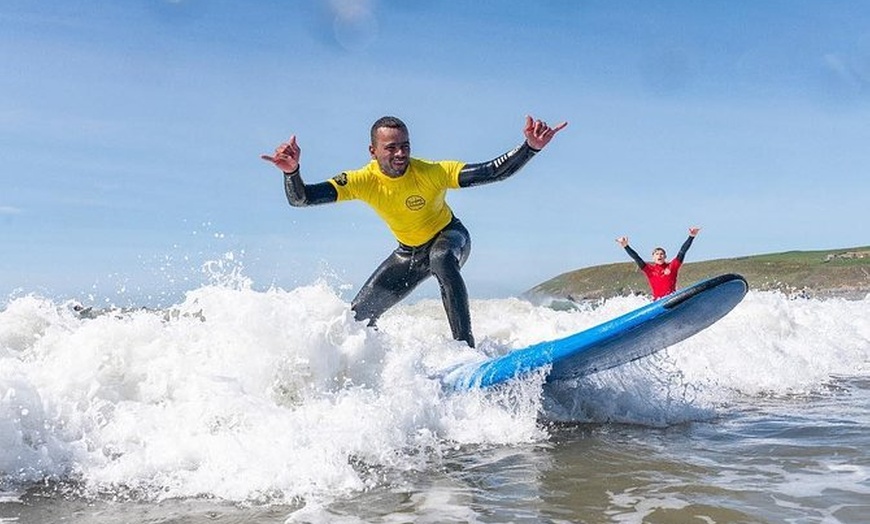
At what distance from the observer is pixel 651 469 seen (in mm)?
4762

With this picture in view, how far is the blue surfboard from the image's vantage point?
592cm

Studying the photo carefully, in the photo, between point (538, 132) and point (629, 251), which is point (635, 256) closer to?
point (629, 251)

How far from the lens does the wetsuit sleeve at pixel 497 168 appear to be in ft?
20.7

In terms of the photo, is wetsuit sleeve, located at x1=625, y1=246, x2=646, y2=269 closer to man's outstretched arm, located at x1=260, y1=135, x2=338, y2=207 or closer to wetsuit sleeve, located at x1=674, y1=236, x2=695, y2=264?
wetsuit sleeve, located at x1=674, y1=236, x2=695, y2=264

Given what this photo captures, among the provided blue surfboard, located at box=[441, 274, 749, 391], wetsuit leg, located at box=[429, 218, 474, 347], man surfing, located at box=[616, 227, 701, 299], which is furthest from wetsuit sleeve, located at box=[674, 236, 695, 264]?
wetsuit leg, located at box=[429, 218, 474, 347]

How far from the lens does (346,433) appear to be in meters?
5.04

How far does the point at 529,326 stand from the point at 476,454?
8859 millimetres

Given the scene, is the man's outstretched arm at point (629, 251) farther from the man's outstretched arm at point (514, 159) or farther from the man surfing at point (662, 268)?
the man's outstretched arm at point (514, 159)

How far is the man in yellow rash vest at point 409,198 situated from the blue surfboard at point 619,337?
0.80 meters

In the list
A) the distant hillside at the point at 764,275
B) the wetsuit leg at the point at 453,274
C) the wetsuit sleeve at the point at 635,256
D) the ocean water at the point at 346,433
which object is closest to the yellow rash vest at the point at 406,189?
the wetsuit leg at the point at 453,274

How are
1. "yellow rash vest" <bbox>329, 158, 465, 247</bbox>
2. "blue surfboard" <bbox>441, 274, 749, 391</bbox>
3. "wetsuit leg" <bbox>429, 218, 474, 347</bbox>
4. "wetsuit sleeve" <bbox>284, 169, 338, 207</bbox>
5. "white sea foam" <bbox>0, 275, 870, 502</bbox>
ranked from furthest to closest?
"wetsuit leg" <bbox>429, 218, 474, 347</bbox>, "yellow rash vest" <bbox>329, 158, 465, 247</bbox>, "wetsuit sleeve" <bbox>284, 169, 338, 207</bbox>, "blue surfboard" <bbox>441, 274, 749, 391</bbox>, "white sea foam" <bbox>0, 275, 870, 502</bbox>

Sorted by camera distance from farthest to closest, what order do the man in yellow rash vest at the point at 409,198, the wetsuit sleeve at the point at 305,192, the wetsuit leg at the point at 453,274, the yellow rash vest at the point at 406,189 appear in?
1. the wetsuit leg at the point at 453,274
2. the yellow rash vest at the point at 406,189
3. the man in yellow rash vest at the point at 409,198
4. the wetsuit sleeve at the point at 305,192

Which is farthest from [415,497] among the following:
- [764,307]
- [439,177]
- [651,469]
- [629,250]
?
[764,307]

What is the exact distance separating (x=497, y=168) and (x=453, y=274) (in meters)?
0.96
